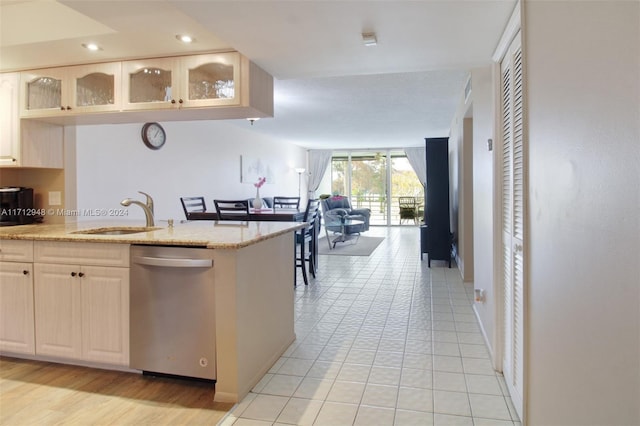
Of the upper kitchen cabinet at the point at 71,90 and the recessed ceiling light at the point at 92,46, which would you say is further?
the upper kitchen cabinet at the point at 71,90

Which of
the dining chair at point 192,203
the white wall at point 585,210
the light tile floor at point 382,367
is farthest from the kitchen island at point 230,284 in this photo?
the dining chair at point 192,203

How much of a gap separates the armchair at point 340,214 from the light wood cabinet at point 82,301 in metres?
5.93

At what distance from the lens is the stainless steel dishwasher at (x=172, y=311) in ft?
7.06

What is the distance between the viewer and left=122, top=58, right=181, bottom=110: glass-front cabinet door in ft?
8.77

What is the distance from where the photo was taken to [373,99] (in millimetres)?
5359

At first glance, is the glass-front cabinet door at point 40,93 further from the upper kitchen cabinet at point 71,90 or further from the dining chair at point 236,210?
the dining chair at point 236,210

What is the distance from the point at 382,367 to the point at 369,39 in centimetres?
199

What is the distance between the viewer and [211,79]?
8.80ft

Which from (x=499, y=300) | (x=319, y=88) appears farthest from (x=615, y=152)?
(x=319, y=88)

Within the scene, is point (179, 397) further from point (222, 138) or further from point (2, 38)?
point (222, 138)

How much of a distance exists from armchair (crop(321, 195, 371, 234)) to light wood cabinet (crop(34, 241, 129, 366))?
5929 millimetres

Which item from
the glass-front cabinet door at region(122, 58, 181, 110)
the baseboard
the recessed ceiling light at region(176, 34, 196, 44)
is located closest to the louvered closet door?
the baseboard

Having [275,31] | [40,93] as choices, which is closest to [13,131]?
[40,93]

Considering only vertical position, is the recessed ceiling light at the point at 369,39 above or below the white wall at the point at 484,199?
above
